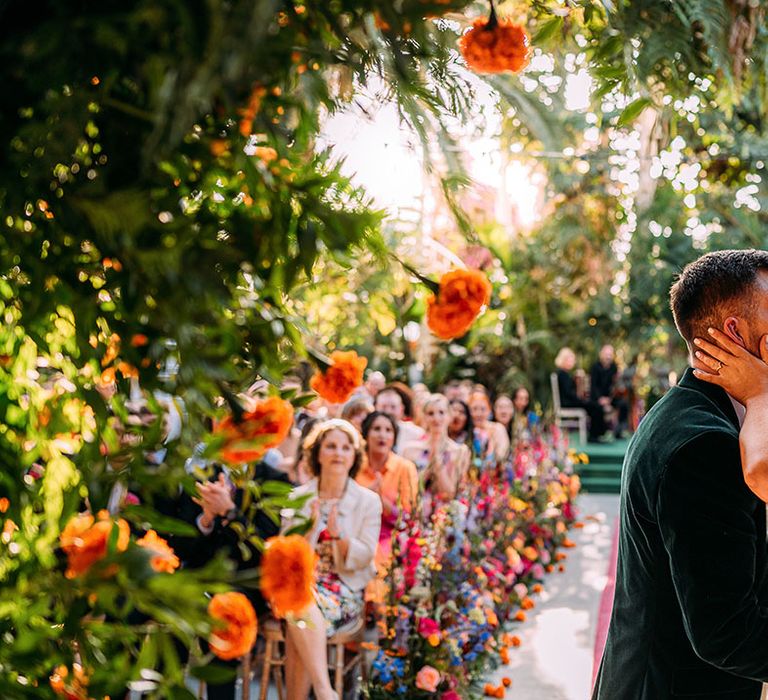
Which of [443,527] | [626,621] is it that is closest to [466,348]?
[443,527]

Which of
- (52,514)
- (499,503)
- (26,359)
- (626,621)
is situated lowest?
(499,503)

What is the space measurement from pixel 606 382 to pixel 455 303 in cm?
1471

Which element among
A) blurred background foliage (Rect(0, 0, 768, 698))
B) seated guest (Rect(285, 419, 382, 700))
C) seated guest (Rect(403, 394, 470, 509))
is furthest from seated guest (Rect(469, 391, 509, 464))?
blurred background foliage (Rect(0, 0, 768, 698))

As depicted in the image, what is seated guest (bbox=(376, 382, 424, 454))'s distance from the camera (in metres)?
7.50

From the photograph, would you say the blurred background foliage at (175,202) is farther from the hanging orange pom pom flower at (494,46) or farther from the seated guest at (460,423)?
the seated guest at (460,423)

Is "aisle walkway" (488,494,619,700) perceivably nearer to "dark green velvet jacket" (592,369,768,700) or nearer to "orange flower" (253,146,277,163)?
"dark green velvet jacket" (592,369,768,700)

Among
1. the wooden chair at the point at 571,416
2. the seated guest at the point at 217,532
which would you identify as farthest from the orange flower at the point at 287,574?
the wooden chair at the point at 571,416

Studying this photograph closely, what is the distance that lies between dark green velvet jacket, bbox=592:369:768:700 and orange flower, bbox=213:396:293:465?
84 centimetres

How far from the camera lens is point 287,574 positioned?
1.26 metres

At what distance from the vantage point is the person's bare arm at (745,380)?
183cm

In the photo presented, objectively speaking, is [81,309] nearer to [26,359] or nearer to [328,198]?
[328,198]

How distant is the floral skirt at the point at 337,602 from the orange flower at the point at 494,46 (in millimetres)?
3324

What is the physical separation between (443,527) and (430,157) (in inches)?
149

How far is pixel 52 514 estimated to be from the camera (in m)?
1.37
